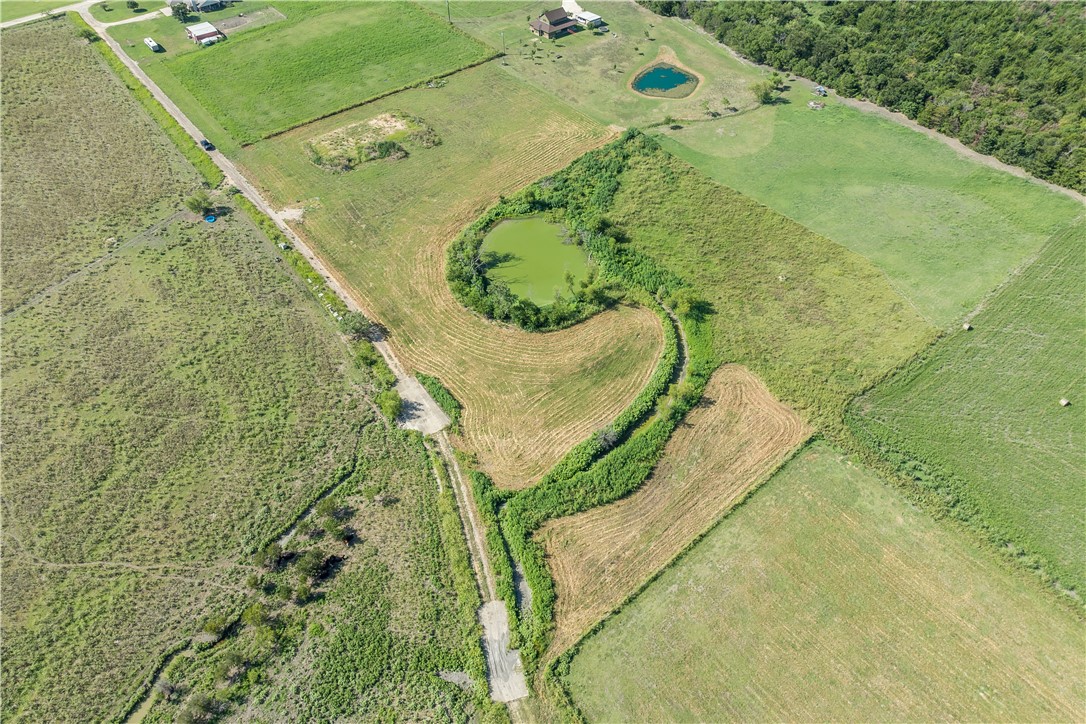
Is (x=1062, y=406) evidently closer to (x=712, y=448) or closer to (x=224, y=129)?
(x=712, y=448)

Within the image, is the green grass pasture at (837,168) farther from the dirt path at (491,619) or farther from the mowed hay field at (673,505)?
the dirt path at (491,619)

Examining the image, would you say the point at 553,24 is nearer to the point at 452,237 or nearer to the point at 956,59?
the point at 452,237

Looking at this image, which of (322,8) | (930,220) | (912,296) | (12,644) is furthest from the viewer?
(322,8)

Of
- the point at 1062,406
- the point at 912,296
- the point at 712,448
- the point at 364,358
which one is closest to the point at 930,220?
the point at 912,296

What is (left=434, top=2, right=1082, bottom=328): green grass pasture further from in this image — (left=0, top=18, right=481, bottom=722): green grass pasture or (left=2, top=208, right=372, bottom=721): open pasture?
(left=2, top=208, right=372, bottom=721): open pasture

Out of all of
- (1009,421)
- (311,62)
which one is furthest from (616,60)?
(1009,421)

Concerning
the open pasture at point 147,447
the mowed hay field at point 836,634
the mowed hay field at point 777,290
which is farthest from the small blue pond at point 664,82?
the mowed hay field at point 836,634
